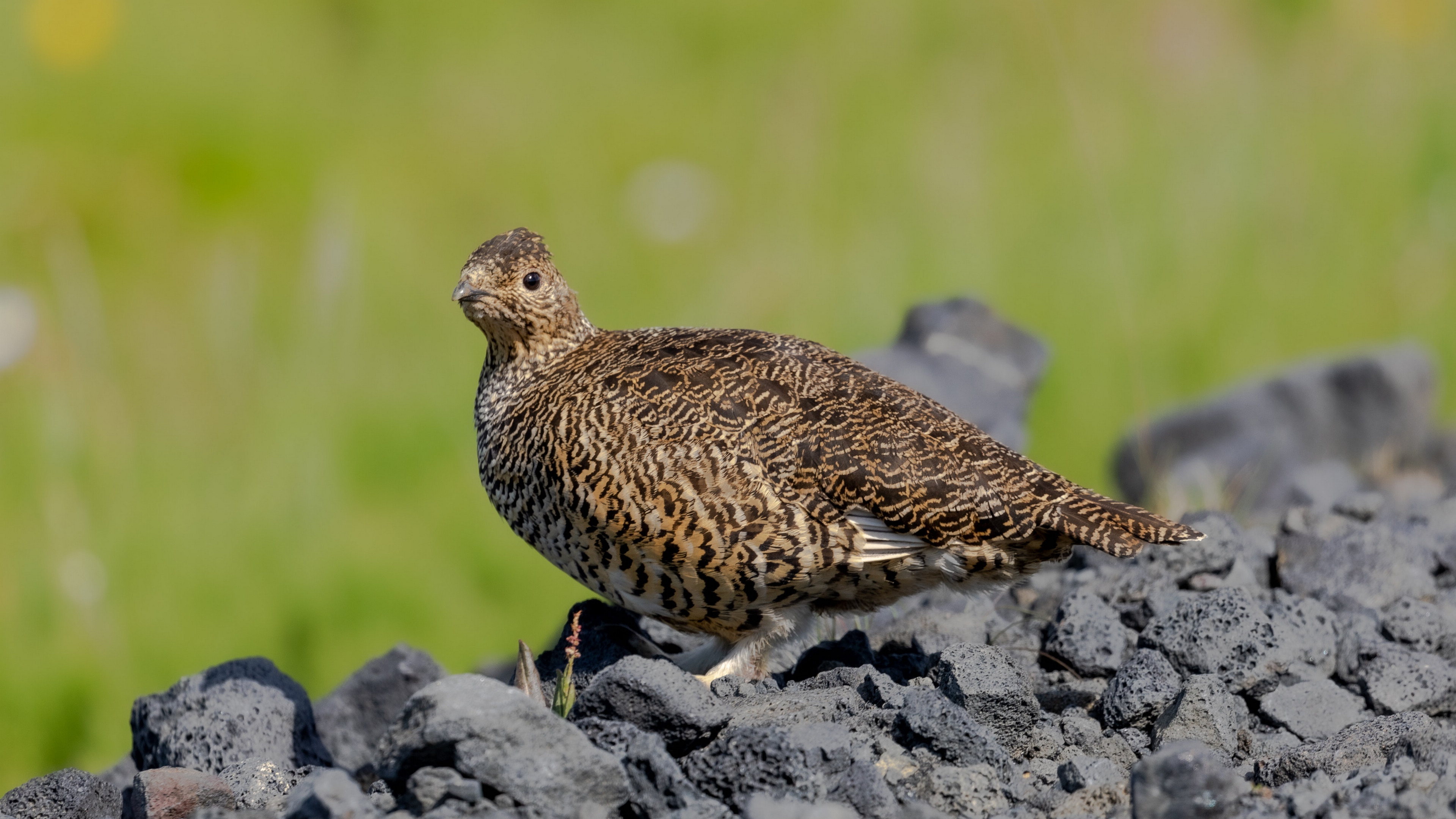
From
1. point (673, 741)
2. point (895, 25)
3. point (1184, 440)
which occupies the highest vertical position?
point (895, 25)

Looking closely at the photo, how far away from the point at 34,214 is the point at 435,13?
3.50 metres

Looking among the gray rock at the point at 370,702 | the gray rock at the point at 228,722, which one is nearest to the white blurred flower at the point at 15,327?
the gray rock at the point at 370,702

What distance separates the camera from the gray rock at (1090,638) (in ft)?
13.6

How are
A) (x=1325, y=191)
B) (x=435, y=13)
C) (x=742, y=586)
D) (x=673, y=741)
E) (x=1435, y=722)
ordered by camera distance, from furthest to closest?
(x=435, y=13) < (x=1325, y=191) < (x=742, y=586) < (x=1435, y=722) < (x=673, y=741)

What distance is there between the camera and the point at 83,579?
22.6 ft

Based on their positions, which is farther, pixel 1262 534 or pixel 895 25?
pixel 895 25

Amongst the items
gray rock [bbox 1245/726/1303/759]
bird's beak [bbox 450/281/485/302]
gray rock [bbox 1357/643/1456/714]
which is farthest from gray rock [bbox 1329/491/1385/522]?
bird's beak [bbox 450/281/485/302]

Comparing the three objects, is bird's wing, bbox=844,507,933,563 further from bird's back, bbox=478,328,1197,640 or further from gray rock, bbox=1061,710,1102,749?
gray rock, bbox=1061,710,1102,749

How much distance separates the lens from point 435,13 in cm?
1124

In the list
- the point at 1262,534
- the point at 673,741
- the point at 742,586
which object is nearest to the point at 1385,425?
the point at 1262,534

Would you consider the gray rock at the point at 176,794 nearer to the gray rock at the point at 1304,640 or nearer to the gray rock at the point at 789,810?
the gray rock at the point at 789,810

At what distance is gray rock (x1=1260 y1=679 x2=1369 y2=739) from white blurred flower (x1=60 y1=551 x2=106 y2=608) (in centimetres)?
536

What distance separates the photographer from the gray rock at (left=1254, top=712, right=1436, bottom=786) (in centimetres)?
324

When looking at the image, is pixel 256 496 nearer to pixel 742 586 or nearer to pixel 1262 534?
pixel 742 586
